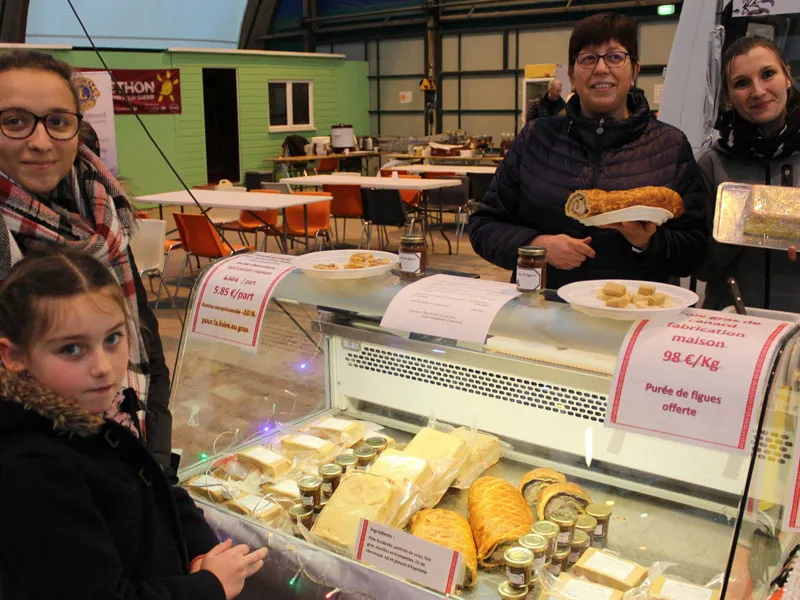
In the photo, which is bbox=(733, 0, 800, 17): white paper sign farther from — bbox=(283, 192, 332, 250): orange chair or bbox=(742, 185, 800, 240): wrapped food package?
bbox=(283, 192, 332, 250): orange chair

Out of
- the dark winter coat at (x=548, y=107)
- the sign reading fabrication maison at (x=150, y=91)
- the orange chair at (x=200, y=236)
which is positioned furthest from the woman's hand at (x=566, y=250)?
the sign reading fabrication maison at (x=150, y=91)

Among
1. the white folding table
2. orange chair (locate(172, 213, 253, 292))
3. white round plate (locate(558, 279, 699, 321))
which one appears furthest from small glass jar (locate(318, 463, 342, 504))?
the white folding table

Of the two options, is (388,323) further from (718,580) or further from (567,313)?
(718,580)

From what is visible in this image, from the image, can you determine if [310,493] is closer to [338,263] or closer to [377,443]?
[377,443]

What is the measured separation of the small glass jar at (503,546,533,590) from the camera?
141 centimetres

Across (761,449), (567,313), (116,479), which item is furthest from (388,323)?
(761,449)

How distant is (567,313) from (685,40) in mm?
3235

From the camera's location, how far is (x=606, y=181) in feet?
6.57

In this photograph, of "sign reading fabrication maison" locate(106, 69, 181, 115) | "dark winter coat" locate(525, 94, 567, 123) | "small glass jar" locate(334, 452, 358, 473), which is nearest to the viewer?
"small glass jar" locate(334, 452, 358, 473)

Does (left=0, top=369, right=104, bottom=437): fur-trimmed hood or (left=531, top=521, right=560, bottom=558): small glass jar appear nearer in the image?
(left=0, top=369, right=104, bottom=437): fur-trimmed hood

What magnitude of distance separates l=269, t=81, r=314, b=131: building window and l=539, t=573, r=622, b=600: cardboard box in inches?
612

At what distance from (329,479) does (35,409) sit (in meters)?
0.84

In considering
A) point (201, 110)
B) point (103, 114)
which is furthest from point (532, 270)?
point (201, 110)

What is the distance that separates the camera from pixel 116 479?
1.18 m
